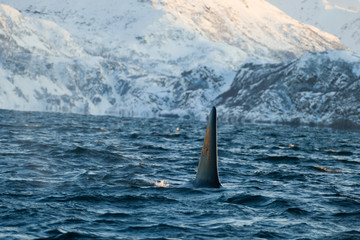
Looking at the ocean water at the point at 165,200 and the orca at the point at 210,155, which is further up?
the orca at the point at 210,155

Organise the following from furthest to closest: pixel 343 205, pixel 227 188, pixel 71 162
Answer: pixel 71 162 < pixel 227 188 < pixel 343 205

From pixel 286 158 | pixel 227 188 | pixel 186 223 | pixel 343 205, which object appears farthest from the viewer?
pixel 286 158

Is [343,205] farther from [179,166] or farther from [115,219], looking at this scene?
[179,166]

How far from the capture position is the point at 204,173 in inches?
741

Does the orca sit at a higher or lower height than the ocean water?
higher

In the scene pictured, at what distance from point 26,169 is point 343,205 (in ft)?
46.0

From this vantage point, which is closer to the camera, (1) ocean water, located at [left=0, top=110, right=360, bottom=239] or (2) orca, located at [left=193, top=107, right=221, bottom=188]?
(1) ocean water, located at [left=0, top=110, right=360, bottom=239]

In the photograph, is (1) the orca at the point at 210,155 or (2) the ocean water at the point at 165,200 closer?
(2) the ocean water at the point at 165,200

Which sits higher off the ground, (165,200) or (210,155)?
(210,155)

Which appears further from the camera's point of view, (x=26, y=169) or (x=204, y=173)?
(x=26, y=169)

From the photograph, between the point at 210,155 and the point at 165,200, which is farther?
the point at 165,200

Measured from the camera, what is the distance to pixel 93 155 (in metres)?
32.3

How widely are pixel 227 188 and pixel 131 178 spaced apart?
4.54 meters

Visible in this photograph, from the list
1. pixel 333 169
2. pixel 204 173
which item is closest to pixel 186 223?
pixel 204 173
